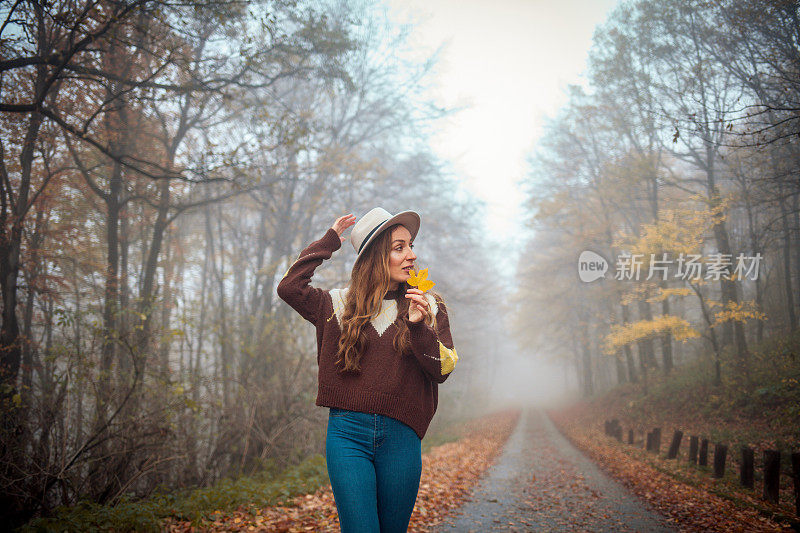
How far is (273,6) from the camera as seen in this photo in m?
9.17

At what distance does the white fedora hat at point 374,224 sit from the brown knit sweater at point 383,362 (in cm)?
31

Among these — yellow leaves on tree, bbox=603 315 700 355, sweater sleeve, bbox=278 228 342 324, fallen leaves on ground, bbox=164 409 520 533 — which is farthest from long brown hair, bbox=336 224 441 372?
yellow leaves on tree, bbox=603 315 700 355

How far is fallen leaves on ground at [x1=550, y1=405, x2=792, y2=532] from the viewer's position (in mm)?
5707

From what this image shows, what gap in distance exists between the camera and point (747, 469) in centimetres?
750

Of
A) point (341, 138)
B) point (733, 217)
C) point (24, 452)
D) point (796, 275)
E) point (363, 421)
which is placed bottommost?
point (24, 452)

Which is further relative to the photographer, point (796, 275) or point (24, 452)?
point (796, 275)

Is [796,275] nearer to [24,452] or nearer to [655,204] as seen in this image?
[655,204]

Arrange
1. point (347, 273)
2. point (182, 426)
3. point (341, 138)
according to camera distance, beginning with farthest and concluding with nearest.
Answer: point (341, 138) < point (347, 273) < point (182, 426)

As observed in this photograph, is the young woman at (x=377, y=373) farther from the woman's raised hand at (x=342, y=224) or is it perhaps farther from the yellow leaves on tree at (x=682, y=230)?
the yellow leaves on tree at (x=682, y=230)

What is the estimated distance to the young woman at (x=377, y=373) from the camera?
6.89ft

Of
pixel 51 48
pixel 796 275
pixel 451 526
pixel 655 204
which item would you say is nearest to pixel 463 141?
pixel 655 204

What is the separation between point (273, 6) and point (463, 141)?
33.5 feet

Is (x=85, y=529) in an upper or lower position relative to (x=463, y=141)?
lower

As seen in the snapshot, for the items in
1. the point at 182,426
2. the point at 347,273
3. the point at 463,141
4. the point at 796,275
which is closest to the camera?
the point at 182,426
